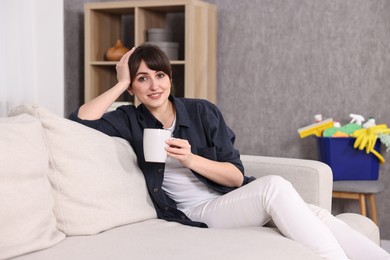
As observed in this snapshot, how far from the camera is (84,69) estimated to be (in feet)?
14.2

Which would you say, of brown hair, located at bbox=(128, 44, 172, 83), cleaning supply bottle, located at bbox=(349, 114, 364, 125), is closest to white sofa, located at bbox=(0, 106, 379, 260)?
brown hair, located at bbox=(128, 44, 172, 83)

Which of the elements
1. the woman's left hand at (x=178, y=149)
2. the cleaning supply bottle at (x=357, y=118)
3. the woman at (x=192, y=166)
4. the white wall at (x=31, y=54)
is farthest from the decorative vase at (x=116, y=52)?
the woman's left hand at (x=178, y=149)

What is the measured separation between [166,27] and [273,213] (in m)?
2.33

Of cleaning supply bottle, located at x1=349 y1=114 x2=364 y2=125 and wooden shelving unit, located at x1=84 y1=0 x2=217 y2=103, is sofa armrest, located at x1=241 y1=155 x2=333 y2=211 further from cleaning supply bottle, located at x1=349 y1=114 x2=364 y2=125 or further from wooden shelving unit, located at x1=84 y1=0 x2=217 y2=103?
wooden shelving unit, located at x1=84 y1=0 x2=217 y2=103

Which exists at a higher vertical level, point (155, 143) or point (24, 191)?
point (155, 143)

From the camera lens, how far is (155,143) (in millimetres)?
1895

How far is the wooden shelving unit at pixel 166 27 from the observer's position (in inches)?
149

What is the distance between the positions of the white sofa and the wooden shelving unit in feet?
5.49

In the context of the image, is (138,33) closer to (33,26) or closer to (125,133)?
(33,26)

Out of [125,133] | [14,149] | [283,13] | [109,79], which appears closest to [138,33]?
[109,79]

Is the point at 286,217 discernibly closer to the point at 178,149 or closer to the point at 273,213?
the point at 273,213

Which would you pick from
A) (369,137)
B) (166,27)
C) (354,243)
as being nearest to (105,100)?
(354,243)

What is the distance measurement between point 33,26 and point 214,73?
111 centimetres

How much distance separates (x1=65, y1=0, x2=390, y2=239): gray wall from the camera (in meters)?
3.70
